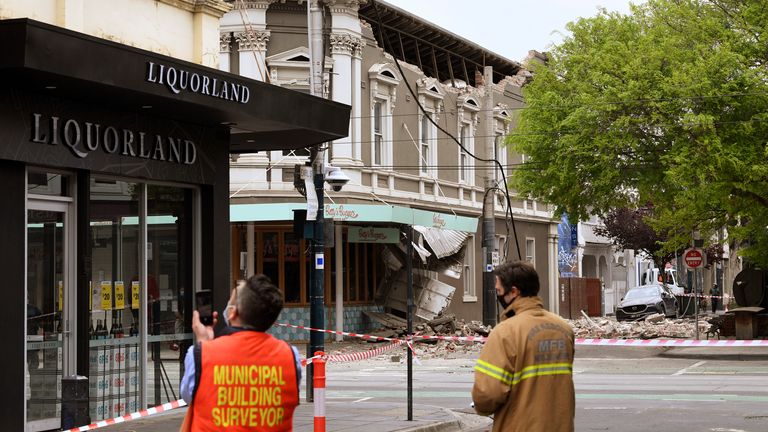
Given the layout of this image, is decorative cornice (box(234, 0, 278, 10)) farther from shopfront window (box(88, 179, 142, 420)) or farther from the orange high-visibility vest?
the orange high-visibility vest

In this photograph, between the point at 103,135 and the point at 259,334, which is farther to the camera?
the point at 103,135

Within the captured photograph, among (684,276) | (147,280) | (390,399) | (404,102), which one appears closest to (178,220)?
(147,280)

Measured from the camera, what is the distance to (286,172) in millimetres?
30969

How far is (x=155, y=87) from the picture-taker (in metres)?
12.4

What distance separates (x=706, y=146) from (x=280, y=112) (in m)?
13.9

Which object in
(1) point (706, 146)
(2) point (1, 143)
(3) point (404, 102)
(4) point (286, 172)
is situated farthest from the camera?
(3) point (404, 102)

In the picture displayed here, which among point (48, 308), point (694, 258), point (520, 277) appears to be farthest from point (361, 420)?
point (694, 258)

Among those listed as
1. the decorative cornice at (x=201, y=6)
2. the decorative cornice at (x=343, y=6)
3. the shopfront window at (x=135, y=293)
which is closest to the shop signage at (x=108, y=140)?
the shopfront window at (x=135, y=293)

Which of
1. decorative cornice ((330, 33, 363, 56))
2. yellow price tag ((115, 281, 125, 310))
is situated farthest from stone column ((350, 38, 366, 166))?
yellow price tag ((115, 281, 125, 310))

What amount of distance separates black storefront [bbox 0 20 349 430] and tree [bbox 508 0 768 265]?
1259 cm

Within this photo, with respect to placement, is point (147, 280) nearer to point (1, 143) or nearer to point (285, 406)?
point (1, 143)

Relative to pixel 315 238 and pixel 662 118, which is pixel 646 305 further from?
pixel 315 238

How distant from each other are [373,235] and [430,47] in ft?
28.2

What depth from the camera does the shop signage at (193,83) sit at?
12.4 meters
